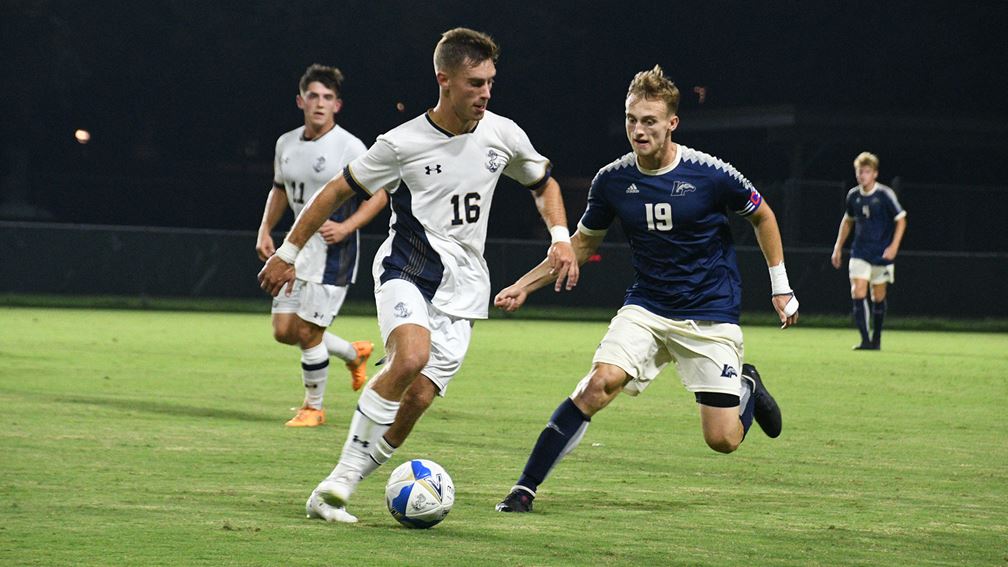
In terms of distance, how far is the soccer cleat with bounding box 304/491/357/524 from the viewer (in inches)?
247

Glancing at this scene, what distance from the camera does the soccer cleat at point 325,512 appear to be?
6.28 meters

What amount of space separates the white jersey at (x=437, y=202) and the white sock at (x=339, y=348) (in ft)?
14.2

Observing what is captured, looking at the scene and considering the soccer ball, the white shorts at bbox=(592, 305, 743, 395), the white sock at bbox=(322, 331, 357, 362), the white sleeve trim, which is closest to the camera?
the soccer ball

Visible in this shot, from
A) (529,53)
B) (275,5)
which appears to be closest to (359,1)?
(275,5)

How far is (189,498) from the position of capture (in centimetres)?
684

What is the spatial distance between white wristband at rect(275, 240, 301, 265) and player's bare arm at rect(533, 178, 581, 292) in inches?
42.3

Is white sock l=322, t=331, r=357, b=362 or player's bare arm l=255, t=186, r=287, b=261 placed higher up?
player's bare arm l=255, t=186, r=287, b=261

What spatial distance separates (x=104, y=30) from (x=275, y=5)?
154 inches

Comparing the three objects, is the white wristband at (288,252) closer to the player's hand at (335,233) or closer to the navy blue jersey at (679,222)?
the navy blue jersey at (679,222)

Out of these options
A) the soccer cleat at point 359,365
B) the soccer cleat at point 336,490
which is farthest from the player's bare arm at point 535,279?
the soccer cleat at point 359,365

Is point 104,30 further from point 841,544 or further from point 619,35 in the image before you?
point 841,544

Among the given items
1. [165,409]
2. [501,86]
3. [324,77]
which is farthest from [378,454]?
[501,86]

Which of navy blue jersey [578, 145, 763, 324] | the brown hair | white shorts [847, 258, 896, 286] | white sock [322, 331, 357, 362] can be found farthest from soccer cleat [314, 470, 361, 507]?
white shorts [847, 258, 896, 286]

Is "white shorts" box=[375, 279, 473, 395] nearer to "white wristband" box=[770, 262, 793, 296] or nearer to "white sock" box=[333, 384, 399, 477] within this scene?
"white sock" box=[333, 384, 399, 477]
